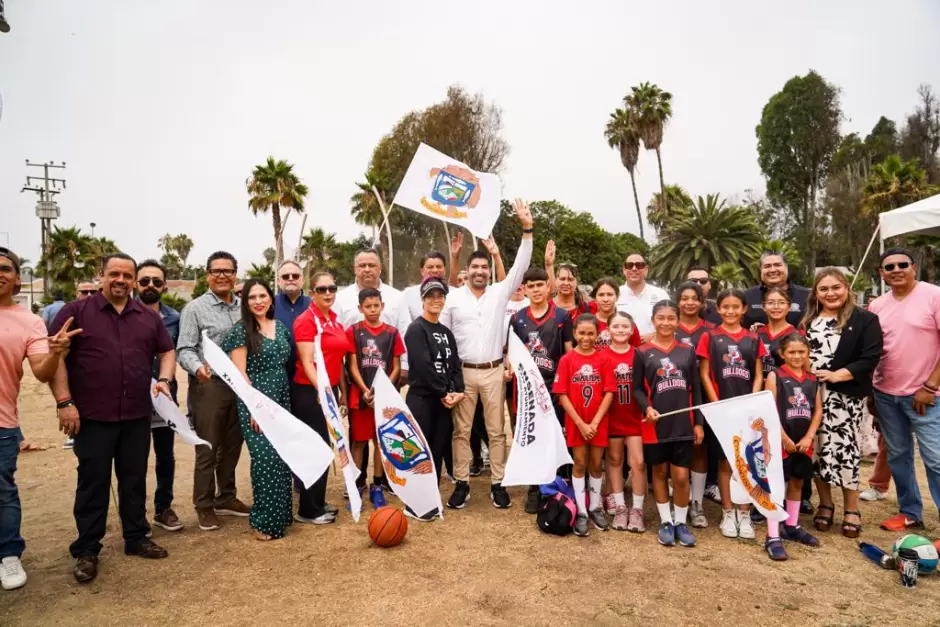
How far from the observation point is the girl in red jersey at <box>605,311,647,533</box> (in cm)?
509

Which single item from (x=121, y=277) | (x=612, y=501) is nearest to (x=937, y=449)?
(x=612, y=501)

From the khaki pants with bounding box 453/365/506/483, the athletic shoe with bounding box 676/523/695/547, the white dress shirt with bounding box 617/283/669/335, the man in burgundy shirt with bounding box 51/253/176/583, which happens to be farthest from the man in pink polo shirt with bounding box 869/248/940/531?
the man in burgundy shirt with bounding box 51/253/176/583

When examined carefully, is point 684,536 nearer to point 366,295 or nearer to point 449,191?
point 366,295

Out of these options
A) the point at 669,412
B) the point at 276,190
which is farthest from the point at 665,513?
the point at 276,190

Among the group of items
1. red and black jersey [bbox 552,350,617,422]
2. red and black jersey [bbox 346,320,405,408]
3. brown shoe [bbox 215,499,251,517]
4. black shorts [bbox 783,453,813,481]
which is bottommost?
brown shoe [bbox 215,499,251,517]

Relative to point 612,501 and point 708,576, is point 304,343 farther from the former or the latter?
point 708,576

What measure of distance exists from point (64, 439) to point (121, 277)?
6746 millimetres

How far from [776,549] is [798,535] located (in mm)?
506

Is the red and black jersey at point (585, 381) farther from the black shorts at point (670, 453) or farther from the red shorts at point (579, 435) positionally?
the black shorts at point (670, 453)

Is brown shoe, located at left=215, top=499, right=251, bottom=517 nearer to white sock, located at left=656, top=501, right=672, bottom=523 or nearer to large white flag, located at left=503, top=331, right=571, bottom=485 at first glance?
large white flag, located at left=503, top=331, right=571, bottom=485

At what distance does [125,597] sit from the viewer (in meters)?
4.01

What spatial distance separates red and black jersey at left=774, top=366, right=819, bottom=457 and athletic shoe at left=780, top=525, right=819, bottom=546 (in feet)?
2.25

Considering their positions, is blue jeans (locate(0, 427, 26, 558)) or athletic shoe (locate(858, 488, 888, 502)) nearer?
blue jeans (locate(0, 427, 26, 558))

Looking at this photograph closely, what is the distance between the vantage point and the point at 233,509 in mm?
5730
